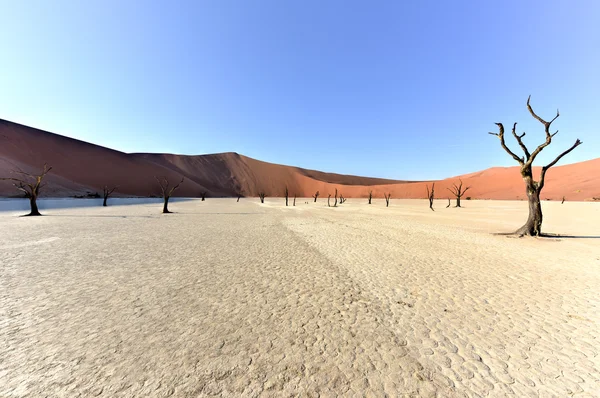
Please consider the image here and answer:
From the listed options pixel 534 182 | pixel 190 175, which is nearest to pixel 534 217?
pixel 534 182

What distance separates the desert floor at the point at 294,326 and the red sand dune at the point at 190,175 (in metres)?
56.8

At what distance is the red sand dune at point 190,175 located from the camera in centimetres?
6059

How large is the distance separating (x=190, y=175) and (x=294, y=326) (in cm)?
10973

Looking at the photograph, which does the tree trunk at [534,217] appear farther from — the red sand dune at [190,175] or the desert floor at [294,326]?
the red sand dune at [190,175]

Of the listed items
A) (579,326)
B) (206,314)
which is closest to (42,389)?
(206,314)

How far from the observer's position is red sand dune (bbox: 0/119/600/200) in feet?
199

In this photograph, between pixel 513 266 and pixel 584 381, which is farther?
pixel 513 266

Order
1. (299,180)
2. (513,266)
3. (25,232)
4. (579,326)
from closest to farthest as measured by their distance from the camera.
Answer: (579,326) → (513,266) → (25,232) → (299,180)

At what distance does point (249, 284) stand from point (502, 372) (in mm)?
4380

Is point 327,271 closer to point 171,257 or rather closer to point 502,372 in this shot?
point 502,372

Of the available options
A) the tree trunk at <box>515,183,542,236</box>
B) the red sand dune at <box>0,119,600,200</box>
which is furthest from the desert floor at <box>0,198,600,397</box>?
the red sand dune at <box>0,119,600,200</box>

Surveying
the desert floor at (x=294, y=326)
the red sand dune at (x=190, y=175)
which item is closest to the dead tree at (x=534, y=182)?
the desert floor at (x=294, y=326)

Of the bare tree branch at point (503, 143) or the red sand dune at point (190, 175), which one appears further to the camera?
the red sand dune at point (190, 175)

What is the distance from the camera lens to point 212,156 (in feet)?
401
